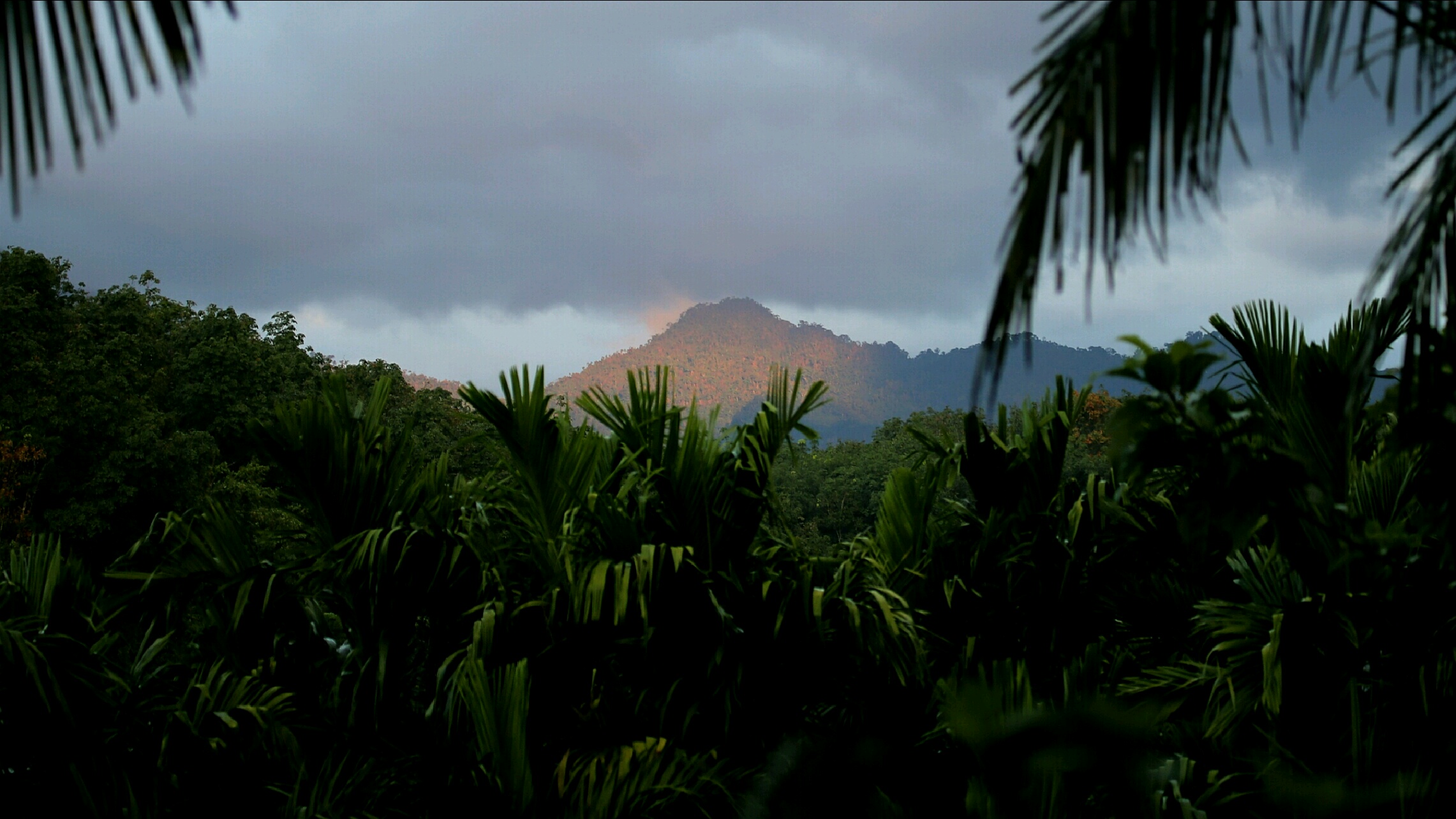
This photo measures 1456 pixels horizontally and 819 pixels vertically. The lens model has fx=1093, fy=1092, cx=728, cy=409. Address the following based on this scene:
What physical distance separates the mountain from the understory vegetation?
129478mm

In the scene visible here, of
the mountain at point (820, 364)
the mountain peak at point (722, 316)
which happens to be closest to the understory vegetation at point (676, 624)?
the mountain at point (820, 364)

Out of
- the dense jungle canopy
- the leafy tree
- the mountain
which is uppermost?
the mountain

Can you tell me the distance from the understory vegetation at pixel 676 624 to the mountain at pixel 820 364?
129 m

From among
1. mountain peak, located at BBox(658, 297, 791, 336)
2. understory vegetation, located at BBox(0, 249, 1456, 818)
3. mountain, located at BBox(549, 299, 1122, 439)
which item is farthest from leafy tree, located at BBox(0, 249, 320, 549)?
mountain peak, located at BBox(658, 297, 791, 336)

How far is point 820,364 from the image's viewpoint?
153m

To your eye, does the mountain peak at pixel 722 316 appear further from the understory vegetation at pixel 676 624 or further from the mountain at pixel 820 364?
the understory vegetation at pixel 676 624

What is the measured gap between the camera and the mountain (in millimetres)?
142500

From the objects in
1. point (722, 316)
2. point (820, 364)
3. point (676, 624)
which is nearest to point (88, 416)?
point (676, 624)

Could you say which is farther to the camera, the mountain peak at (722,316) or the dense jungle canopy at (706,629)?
the mountain peak at (722,316)

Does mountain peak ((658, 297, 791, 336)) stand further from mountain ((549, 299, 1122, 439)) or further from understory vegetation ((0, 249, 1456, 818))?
understory vegetation ((0, 249, 1456, 818))

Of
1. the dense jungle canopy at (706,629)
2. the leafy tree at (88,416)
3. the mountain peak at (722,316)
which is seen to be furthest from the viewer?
the mountain peak at (722,316)

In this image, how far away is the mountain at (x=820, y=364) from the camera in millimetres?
142500

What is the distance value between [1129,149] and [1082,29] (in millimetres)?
183

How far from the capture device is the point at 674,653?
3.40 m
